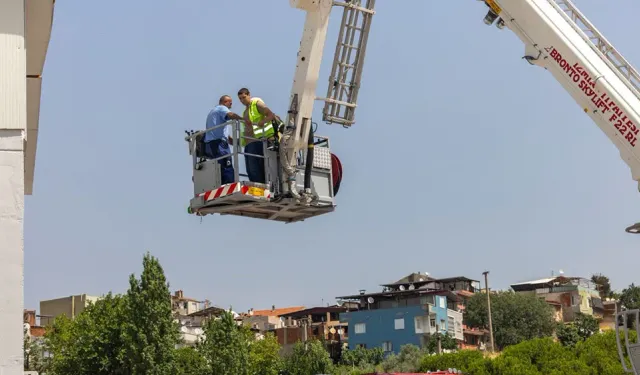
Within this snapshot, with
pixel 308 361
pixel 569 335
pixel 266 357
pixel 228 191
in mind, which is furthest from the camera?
pixel 308 361

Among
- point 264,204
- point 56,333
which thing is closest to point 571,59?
point 264,204

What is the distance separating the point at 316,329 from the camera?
93.7 m

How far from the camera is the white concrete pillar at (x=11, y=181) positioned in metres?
8.55

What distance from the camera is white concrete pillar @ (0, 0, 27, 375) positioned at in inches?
337

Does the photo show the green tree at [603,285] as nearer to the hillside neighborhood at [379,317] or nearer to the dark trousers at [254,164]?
the hillside neighborhood at [379,317]

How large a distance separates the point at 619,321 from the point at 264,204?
4760 millimetres

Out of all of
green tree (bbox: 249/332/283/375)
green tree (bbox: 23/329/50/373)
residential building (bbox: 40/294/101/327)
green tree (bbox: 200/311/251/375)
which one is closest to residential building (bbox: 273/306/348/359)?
green tree (bbox: 249/332/283/375)

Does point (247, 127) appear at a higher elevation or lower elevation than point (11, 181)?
higher

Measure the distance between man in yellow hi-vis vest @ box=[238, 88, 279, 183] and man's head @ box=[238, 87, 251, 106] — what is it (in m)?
0.07

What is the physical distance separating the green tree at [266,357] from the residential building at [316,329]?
1601cm

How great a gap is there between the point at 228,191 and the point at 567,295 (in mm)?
98756

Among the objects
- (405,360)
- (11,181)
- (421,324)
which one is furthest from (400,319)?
(11,181)

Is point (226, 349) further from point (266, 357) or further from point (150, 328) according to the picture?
point (266, 357)

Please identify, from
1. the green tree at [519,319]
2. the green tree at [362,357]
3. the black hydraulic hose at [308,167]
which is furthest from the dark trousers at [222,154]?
the green tree at [519,319]
